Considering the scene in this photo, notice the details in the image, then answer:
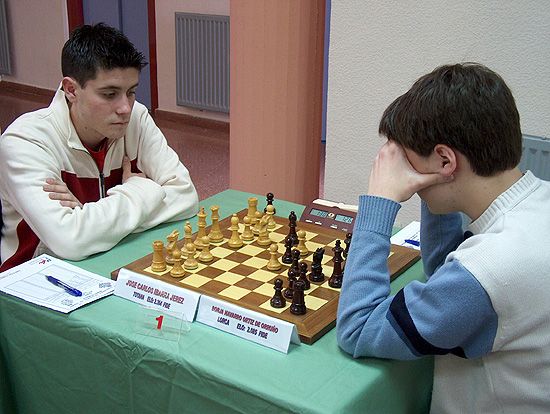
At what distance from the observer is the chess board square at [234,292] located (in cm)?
168

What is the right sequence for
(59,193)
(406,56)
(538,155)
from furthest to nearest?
(406,56)
(538,155)
(59,193)

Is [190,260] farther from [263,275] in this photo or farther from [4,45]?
[4,45]

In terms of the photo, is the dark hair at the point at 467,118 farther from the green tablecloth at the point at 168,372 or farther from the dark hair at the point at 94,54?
the dark hair at the point at 94,54

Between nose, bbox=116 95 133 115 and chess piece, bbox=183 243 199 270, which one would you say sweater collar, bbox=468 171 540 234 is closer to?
chess piece, bbox=183 243 199 270

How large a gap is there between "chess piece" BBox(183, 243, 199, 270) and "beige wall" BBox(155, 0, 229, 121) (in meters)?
4.95

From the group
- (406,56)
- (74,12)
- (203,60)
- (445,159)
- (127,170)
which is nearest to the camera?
(445,159)

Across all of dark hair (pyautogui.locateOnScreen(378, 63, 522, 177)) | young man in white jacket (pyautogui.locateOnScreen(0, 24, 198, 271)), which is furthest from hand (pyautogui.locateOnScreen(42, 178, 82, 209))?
dark hair (pyautogui.locateOnScreen(378, 63, 522, 177))

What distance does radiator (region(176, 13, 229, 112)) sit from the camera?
6503mm

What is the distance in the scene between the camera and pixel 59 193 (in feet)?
6.66

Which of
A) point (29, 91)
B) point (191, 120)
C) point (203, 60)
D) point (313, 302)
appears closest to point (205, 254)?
point (313, 302)

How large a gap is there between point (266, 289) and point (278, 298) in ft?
0.34

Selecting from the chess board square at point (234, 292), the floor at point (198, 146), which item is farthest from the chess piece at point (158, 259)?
the floor at point (198, 146)

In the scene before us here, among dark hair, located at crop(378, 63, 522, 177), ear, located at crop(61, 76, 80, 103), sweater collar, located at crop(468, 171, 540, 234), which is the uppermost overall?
dark hair, located at crop(378, 63, 522, 177)

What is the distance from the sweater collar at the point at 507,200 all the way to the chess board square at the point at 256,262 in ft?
2.17
